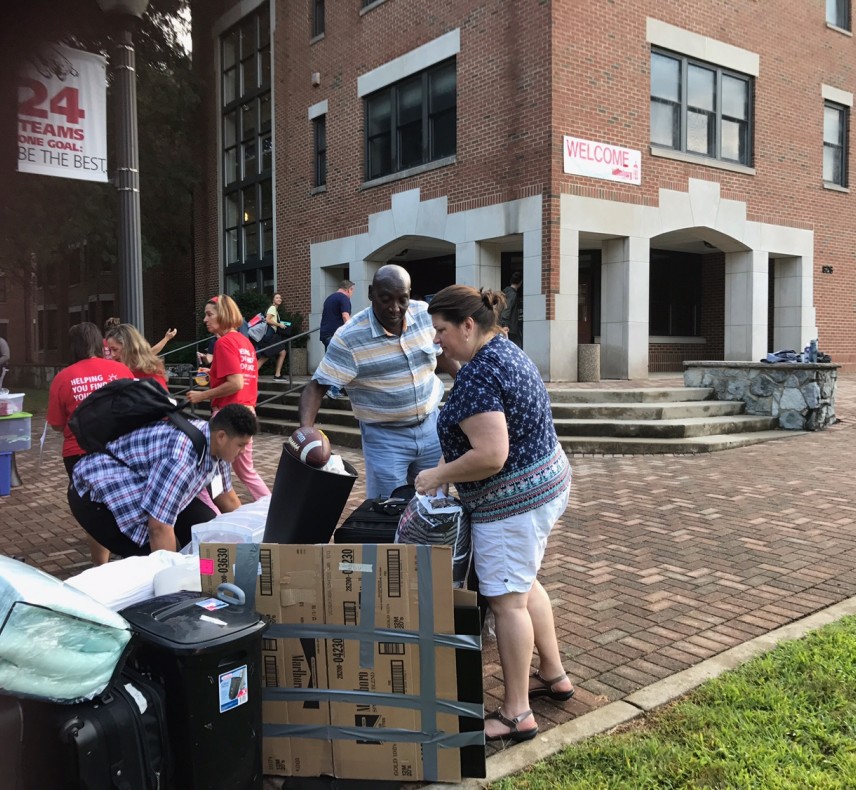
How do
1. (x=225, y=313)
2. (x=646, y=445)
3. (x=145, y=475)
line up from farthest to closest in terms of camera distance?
(x=646, y=445) < (x=225, y=313) < (x=145, y=475)

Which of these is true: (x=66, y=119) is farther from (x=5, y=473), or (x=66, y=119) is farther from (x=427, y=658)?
(x=427, y=658)

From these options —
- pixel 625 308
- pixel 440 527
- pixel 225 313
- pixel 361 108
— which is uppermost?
pixel 361 108

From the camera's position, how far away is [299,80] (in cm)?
1848

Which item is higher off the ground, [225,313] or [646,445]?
[225,313]

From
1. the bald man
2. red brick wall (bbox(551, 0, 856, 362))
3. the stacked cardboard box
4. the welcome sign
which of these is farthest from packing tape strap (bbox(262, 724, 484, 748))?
the welcome sign

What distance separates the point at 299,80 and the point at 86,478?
16753mm

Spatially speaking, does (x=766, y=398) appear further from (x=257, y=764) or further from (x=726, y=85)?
(x=257, y=764)

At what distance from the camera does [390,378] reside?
160 inches

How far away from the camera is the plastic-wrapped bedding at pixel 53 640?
79.4 inches

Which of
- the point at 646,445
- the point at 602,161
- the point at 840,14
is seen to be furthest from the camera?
the point at 840,14

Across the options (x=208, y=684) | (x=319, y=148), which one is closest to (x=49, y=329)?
(x=319, y=148)

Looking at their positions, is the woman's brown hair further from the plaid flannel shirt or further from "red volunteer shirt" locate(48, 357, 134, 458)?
the plaid flannel shirt

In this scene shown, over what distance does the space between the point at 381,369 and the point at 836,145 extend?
17827mm

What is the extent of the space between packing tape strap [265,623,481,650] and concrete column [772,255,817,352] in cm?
1677
